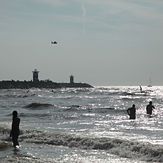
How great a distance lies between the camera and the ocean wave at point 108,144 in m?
18.6

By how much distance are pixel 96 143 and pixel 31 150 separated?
3308mm

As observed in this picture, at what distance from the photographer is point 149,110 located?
4366 centimetres

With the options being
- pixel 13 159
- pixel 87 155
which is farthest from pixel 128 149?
pixel 13 159

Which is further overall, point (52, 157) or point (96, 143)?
point (96, 143)

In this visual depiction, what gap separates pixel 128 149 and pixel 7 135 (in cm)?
858

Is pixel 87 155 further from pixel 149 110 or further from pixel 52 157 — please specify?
pixel 149 110

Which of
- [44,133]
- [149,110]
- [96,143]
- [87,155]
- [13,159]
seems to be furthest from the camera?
[149,110]

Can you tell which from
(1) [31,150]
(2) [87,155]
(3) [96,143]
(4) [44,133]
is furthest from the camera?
(4) [44,133]

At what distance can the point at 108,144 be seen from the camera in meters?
21.2

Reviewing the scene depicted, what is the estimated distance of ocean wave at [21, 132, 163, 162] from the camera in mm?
18625

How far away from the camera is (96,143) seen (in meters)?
21.6

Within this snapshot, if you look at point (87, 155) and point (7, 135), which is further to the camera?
point (7, 135)

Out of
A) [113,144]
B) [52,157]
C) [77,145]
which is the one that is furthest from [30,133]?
[52,157]

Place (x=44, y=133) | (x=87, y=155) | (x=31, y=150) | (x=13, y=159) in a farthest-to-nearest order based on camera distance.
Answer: (x=44, y=133) → (x=31, y=150) → (x=87, y=155) → (x=13, y=159)
